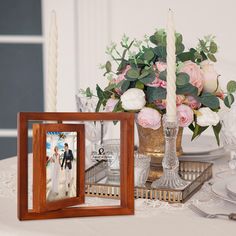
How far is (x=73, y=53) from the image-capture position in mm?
3145

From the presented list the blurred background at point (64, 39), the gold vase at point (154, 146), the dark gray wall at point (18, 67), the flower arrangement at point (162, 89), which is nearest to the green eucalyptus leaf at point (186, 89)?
the flower arrangement at point (162, 89)

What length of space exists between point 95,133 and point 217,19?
1.63m

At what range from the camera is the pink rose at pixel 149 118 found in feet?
4.23

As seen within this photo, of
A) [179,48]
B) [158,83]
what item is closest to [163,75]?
[158,83]

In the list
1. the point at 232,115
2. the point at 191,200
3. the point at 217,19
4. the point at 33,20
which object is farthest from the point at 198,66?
the point at 33,20

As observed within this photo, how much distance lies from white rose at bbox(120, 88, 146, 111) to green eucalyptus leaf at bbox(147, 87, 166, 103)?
0.02 m

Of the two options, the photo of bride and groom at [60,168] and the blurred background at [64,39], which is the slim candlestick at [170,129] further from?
the blurred background at [64,39]

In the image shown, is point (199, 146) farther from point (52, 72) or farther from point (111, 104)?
point (52, 72)

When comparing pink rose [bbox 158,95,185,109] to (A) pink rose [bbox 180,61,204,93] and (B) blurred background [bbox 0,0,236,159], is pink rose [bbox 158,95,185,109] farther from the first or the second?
(B) blurred background [bbox 0,0,236,159]

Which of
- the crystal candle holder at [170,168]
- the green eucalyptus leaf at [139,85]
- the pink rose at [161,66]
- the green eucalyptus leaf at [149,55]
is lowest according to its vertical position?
the crystal candle holder at [170,168]

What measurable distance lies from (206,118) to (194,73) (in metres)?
0.12

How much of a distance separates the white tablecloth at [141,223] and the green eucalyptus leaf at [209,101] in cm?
26

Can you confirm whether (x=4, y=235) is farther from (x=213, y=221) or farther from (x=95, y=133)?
(x=95, y=133)

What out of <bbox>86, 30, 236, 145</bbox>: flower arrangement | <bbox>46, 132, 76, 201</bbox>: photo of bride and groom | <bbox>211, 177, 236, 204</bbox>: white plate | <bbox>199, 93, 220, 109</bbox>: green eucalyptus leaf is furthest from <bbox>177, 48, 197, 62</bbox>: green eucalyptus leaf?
<bbox>46, 132, 76, 201</bbox>: photo of bride and groom
